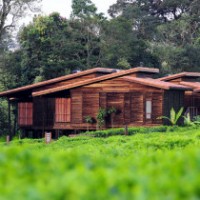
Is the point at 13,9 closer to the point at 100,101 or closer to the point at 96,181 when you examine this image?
the point at 100,101

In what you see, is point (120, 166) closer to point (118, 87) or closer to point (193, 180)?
point (193, 180)

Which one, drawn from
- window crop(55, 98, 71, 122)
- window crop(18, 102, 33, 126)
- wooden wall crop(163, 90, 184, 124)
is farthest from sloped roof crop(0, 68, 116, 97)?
wooden wall crop(163, 90, 184, 124)

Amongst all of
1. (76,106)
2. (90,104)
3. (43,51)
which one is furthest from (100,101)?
(43,51)

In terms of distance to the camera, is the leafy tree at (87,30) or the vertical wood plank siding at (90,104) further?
the leafy tree at (87,30)

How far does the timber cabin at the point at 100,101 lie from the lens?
32.3 meters

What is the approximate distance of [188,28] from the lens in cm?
6331

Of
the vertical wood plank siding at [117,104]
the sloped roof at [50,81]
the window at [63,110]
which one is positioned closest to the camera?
the vertical wood plank siding at [117,104]

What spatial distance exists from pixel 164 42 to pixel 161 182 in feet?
199

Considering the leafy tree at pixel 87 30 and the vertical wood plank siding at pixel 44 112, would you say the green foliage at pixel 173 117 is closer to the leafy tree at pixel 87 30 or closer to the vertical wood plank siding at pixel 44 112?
the vertical wood plank siding at pixel 44 112

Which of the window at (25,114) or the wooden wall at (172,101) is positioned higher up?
the wooden wall at (172,101)

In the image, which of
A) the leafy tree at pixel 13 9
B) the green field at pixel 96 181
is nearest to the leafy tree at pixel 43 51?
the leafy tree at pixel 13 9

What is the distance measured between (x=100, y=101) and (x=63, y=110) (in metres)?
2.85

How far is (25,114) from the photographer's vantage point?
37781 mm

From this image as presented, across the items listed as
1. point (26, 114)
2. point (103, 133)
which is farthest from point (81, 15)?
point (103, 133)
